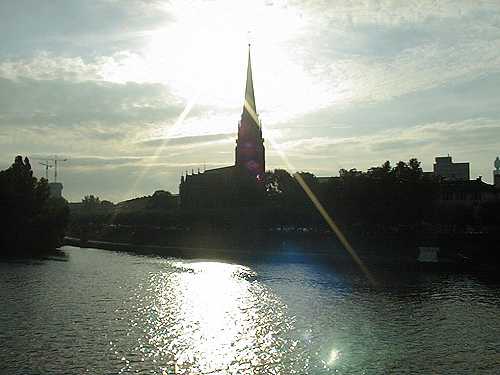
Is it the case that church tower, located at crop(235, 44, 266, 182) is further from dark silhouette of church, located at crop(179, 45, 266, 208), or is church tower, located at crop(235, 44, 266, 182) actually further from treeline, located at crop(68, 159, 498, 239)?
treeline, located at crop(68, 159, 498, 239)

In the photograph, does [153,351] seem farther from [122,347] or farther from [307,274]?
[307,274]

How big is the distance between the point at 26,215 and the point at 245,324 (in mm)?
67688

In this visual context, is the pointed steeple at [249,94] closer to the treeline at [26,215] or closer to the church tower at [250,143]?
the church tower at [250,143]

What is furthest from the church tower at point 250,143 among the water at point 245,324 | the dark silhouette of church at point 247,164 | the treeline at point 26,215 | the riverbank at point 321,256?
the water at point 245,324

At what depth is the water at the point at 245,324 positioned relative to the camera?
32.5 metres

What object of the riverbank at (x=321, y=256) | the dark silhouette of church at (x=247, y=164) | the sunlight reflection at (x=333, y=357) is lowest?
the sunlight reflection at (x=333, y=357)

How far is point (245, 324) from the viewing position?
42812 mm

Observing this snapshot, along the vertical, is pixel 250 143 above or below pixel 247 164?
above

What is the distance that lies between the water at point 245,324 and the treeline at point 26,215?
95.7ft

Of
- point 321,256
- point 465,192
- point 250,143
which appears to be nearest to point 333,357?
point 321,256

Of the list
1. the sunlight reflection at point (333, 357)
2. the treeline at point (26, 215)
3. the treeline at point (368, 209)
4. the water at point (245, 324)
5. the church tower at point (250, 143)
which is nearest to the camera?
the water at point (245, 324)

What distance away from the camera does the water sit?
32.5 m

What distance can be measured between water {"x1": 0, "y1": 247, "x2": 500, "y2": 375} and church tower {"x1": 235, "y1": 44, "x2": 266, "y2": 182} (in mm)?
79452

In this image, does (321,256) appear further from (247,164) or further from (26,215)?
(247,164)
